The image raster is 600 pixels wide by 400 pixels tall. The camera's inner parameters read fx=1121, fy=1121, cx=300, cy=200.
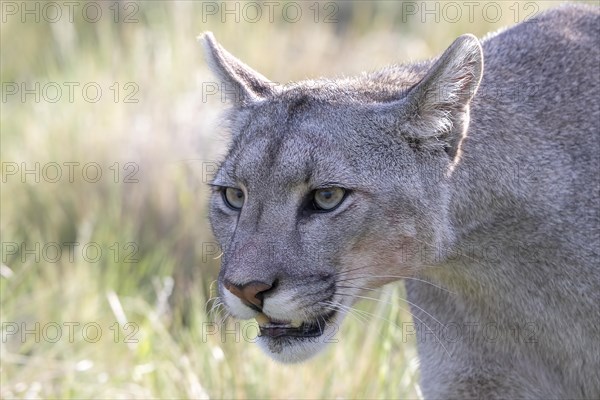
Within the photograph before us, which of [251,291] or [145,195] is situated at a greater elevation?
Result: [251,291]

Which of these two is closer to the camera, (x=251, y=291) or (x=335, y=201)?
(x=251, y=291)

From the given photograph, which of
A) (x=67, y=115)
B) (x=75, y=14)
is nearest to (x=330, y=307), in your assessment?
(x=67, y=115)

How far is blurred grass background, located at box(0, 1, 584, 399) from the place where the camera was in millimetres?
6367

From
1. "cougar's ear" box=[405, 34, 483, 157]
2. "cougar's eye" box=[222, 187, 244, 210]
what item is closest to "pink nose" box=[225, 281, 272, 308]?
"cougar's eye" box=[222, 187, 244, 210]

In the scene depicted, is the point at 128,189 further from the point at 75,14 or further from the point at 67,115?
the point at 75,14

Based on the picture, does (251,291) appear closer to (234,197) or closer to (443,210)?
(234,197)

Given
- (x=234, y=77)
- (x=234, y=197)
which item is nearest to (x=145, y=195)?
(x=234, y=77)

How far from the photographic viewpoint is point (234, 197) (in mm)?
5203

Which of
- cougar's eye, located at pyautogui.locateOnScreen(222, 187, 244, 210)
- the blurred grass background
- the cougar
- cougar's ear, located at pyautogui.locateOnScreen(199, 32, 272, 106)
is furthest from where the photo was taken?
the blurred grass background

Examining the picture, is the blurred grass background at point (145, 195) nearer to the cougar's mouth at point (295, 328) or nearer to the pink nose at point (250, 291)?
the cougar's mouth at point (295, 328)

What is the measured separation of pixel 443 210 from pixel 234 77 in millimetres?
1341

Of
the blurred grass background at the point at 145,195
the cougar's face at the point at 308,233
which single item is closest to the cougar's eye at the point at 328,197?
the cougar's face at the point at 308,233

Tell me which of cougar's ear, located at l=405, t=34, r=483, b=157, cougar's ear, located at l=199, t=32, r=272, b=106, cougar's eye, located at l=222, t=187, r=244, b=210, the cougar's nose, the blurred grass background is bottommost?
the blurred grass background

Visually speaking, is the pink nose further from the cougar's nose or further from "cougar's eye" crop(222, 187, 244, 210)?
"cougar's eye" crop(222, 187, 244, 210)
